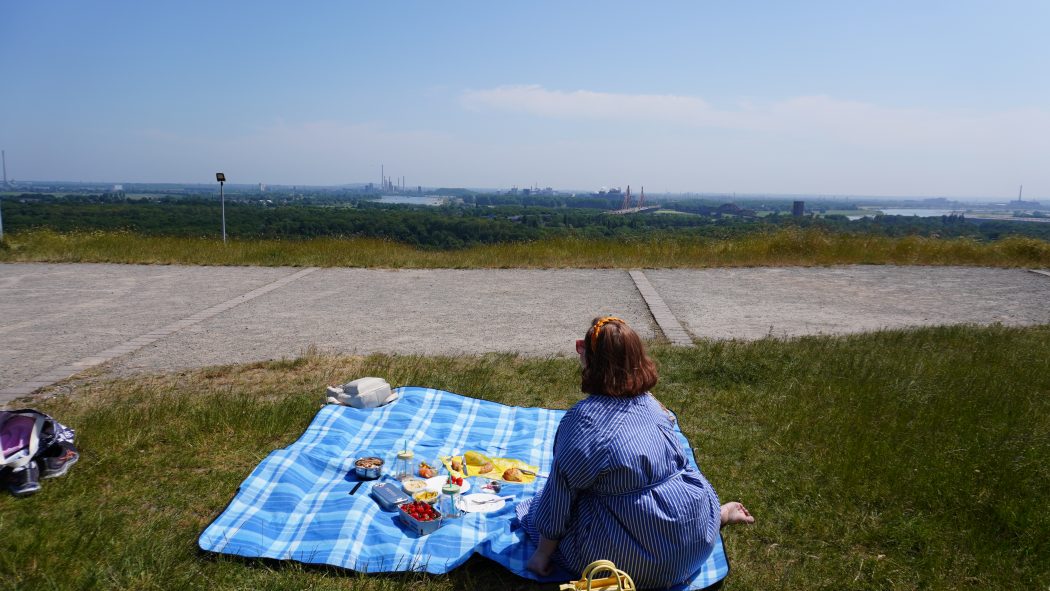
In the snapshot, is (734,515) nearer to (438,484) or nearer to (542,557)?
(542,557)

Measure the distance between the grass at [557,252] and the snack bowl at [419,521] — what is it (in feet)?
32.9

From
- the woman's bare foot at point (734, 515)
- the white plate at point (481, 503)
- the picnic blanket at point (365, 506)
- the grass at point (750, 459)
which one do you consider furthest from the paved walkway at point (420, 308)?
the woman's bare foot at point (734, 515)

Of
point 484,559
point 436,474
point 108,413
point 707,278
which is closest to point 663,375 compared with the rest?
point 436,474

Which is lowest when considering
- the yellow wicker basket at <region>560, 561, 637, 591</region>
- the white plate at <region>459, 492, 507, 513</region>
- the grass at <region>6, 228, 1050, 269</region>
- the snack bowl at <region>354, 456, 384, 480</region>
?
the white plate at <region>459, 492, 507, 513</region>

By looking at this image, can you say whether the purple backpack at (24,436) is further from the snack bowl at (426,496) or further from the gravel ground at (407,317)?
the gravel ground at (407,317)

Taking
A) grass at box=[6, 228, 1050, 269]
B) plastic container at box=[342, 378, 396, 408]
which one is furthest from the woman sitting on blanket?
grass at box=[6, 228, 1050, 269]

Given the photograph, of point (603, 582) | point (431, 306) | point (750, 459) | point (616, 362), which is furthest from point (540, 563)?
point (431, 306)

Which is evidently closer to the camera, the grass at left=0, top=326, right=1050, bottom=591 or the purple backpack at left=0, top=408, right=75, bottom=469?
the grass at left=0, top=326, right=1050, bottom=591

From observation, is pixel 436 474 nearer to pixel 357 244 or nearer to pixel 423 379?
pixel 423 379

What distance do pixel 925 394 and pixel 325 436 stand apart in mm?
4683

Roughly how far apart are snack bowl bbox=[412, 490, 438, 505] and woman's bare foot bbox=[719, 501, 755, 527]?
1535mm

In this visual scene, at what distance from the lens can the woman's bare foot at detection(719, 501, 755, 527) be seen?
3.43 m

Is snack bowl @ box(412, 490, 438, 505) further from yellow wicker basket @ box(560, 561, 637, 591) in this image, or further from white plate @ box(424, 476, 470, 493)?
yellow wicker basket @ box(560, 561, 637, 591)

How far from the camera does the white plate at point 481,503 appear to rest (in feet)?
11.8
